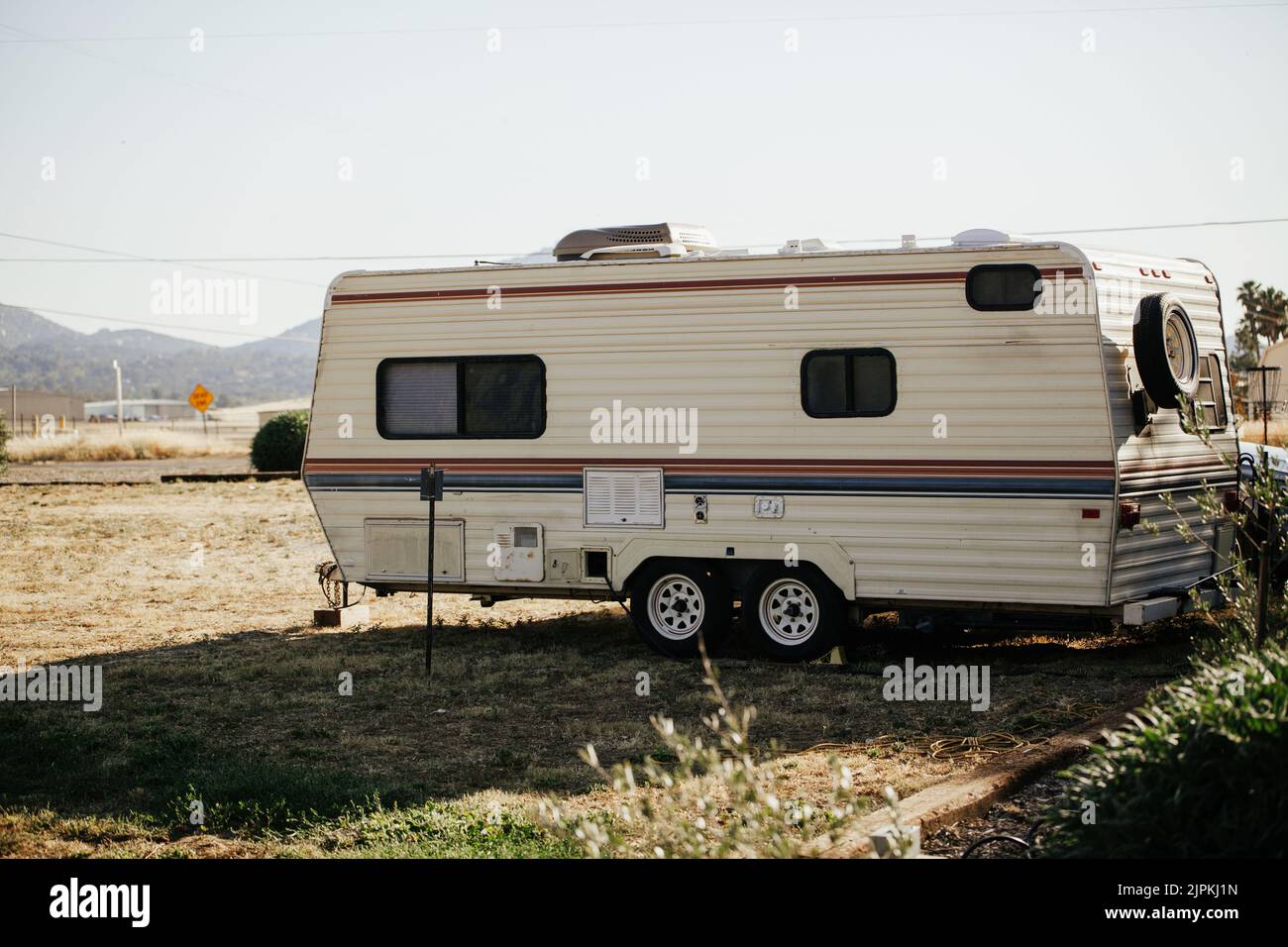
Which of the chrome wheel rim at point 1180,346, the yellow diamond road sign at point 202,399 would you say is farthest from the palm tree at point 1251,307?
the chrome wheel rim at point 1180,346

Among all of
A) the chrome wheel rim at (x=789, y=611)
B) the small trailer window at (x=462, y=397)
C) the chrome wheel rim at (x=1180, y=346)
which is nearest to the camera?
the chrome wheel rim at (x=1180, y=346)

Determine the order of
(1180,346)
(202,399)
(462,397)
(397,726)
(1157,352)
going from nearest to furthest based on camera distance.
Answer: (397,726) < (1157,352) < (1180,346) < (462,397) < (202,399)

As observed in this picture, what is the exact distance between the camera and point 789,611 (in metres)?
10.6

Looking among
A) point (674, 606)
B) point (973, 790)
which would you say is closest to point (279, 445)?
point (674, 606)

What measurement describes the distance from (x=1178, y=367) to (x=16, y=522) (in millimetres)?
17123

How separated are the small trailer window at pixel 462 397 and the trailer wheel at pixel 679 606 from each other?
4.97 ft

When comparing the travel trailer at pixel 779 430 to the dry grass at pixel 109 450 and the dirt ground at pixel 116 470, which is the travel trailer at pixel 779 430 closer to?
the dirt ground at pixel 116 470

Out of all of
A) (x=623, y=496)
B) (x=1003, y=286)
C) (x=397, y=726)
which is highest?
(x=1003, y=286)

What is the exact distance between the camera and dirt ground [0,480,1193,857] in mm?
6652

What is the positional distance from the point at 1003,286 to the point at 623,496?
3254mm

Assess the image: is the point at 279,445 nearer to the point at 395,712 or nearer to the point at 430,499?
the point at 430,499

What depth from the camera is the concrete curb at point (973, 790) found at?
5.64 metres
